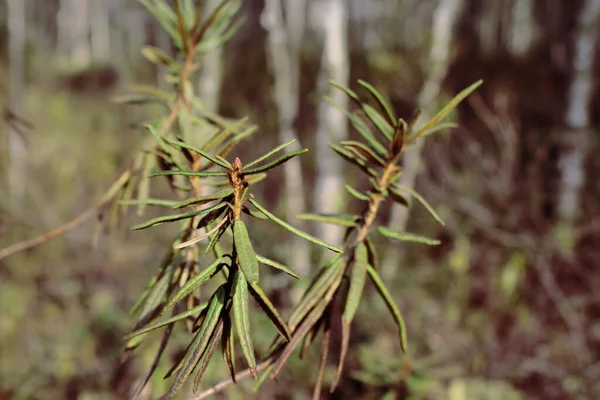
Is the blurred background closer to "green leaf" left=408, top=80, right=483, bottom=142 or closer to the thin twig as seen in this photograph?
the thin twig

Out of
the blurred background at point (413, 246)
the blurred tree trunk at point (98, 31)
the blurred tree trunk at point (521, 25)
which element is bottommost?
the blurred background at point (413, 246)

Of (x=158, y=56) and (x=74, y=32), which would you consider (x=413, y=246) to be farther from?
(x=74, y=32)

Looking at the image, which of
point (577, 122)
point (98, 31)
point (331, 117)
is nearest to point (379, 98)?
point (331, 117)

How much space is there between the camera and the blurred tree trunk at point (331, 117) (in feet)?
6.52

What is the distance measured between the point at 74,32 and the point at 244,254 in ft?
41.5

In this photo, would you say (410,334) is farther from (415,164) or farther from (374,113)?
(374,113)

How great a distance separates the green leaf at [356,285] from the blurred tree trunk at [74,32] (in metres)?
10.4

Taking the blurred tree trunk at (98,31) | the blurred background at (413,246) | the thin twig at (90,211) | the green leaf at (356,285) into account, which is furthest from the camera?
the blurred tree trunk at (98,31)

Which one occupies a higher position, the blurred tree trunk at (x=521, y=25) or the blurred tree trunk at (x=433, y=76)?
the blurred tree trunk at (x=521, y=25)

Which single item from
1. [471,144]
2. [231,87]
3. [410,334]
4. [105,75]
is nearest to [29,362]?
[410,334]

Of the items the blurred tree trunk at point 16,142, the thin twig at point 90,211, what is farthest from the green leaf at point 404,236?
the blurred tree trunk at point 16,142

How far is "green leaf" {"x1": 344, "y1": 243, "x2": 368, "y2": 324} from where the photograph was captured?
18.9 inches

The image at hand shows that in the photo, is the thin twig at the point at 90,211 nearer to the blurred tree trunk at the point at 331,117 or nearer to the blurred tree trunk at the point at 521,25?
the blurred tree trunk at the point at 331,117

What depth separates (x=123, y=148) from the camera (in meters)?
4.20
